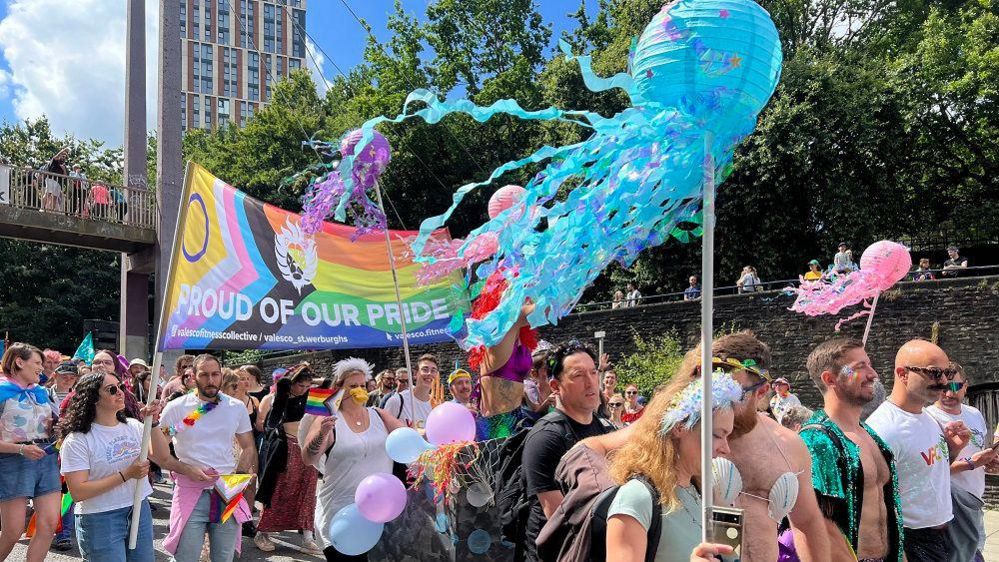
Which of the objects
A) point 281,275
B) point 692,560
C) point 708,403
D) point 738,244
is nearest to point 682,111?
point 708,403

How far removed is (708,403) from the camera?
8.18 feet

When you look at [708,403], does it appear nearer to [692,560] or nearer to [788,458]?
[692,560]

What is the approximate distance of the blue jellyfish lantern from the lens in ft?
8.98

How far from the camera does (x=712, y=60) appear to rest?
272cm

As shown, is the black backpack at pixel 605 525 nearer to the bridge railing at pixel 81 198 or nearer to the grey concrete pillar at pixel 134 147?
the grey concrete pillar at pixel 134 147

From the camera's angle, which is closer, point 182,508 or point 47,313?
point 182,508

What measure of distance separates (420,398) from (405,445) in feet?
9.70

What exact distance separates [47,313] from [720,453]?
4150 centimetres

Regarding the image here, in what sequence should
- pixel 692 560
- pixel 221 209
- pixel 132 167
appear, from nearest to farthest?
pixel 692 560 < pixel 221 209 < pixel 132 167

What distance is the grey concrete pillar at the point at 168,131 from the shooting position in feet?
43.2

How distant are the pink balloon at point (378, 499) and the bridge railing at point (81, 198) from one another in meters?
13.9

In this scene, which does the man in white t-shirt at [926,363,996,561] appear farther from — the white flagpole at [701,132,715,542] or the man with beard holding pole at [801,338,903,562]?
the white flagpole at [701,132,715,542]

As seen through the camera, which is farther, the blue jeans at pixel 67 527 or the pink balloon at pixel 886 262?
the blue jeans at pixel 67 527

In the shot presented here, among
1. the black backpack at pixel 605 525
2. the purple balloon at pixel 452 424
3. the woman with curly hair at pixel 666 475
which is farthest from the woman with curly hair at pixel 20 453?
the woman with curly hair at pixel 666 475
